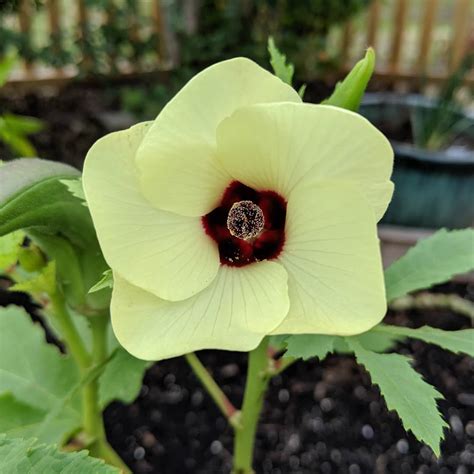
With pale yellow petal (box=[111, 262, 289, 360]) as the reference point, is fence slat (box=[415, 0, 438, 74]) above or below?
below

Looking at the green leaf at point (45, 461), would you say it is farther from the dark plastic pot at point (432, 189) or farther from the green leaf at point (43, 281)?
the dark plastic pot at point (432, 189)

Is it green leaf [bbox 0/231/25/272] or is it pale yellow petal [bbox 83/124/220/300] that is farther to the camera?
green leaf [bbox 0/231/25/272]

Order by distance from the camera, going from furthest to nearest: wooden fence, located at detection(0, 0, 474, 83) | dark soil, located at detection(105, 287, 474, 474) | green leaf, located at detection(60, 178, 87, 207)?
1. wooden fence, located at detection(0, 0, 474, 83)
2. dark soil, located at detection(105, 287, 474, 474)
3. green leaf, located at detection(60, 178, 87, 207)

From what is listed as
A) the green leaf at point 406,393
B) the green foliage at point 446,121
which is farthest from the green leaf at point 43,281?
the green foliage at point 446,121

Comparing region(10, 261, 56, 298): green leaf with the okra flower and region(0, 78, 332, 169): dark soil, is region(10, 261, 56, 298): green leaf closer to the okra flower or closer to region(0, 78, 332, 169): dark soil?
the okra flower

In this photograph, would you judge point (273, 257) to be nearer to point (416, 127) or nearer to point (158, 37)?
point (416, 127)

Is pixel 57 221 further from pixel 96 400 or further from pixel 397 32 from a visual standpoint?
pixel 397 32

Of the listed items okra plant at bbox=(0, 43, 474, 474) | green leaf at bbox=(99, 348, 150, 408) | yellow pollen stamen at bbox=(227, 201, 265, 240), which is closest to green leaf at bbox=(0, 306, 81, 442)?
green leaf at bbox=(99, 348, 150, 408)
